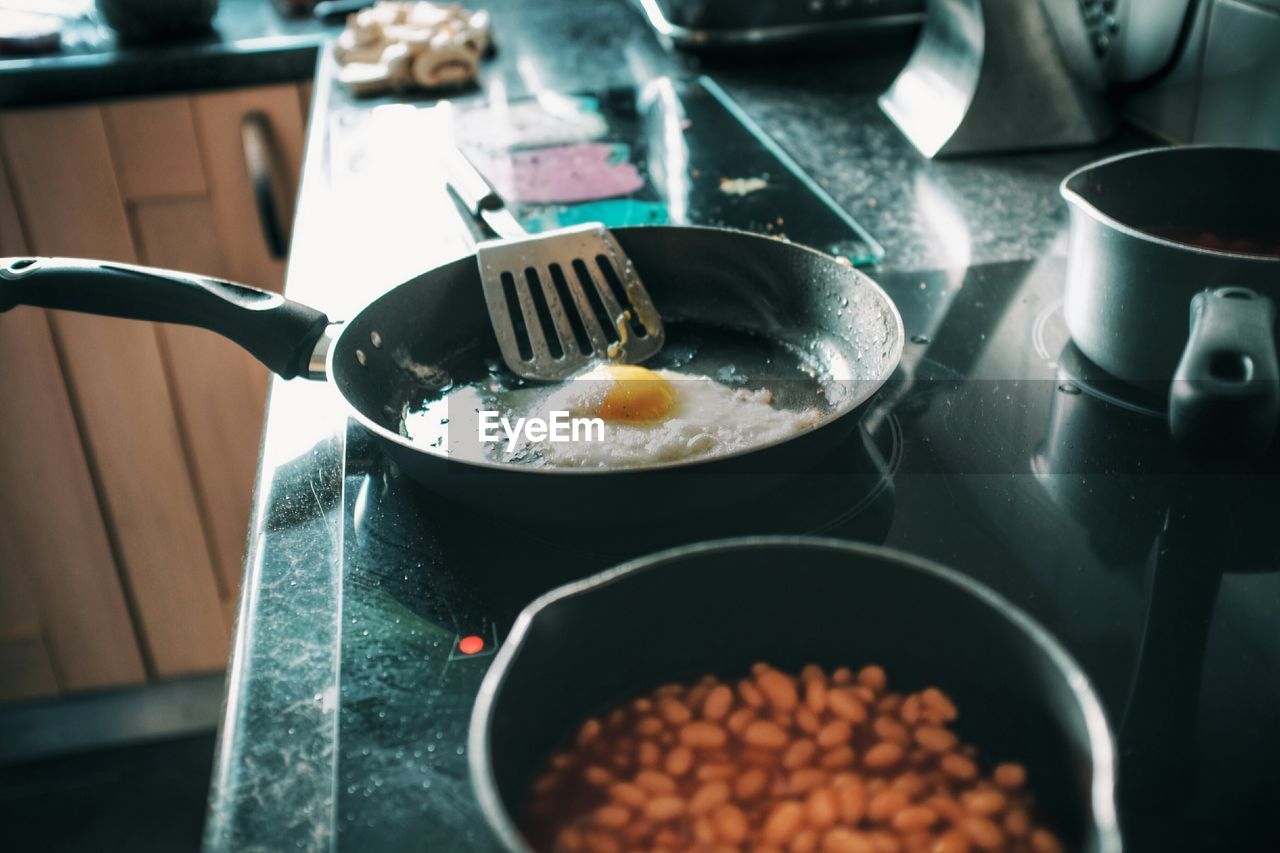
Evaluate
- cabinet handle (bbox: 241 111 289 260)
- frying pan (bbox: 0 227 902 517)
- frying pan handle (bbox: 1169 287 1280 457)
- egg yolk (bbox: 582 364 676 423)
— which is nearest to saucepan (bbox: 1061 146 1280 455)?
frying pan handle (bbox: 1169 287 1280 457)

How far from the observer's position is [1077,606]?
59 cm

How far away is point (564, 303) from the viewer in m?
0.90

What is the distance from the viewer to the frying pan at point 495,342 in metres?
0.58

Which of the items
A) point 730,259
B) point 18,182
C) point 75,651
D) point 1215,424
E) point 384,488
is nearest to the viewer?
point 1215,424

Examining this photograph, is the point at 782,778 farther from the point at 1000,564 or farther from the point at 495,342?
the point at 495,342

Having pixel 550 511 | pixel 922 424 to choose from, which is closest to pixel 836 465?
pixel 922 424

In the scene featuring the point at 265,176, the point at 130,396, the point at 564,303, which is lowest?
the point at 130,396

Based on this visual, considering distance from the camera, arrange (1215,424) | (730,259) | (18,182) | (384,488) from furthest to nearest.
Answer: (18,182) → (730,259) → (384,488) → (1215,424)

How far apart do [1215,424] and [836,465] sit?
0.73 feet

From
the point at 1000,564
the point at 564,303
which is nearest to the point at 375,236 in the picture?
the point at 564,303

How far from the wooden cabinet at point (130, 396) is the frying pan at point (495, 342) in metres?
0.90

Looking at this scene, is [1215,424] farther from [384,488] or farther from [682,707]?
[384,488]

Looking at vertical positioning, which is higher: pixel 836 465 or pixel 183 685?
pixel 836 465

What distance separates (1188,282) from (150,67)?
1.45 meters
